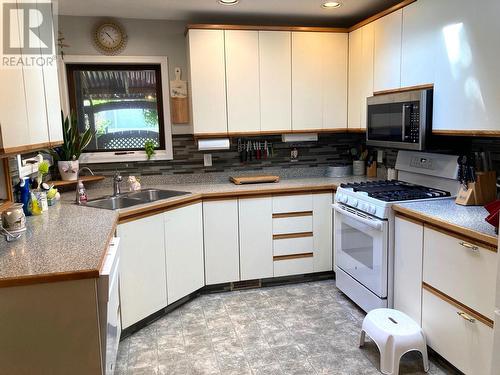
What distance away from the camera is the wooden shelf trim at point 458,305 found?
1897 mm

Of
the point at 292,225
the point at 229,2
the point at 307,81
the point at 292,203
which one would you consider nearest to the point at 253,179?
the point at 292,203

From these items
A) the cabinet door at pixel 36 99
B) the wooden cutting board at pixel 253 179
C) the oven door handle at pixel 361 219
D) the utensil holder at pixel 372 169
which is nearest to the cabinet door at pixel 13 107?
the cabinet door at pixel 36 99

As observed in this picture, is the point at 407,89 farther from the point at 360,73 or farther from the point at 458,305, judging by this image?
the point at 458,305

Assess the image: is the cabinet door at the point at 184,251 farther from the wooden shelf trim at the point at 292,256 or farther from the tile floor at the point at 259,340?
the wooden shelf trim at the point at 292,256

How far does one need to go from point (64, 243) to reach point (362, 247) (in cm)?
193

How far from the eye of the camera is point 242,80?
3404 millimetres

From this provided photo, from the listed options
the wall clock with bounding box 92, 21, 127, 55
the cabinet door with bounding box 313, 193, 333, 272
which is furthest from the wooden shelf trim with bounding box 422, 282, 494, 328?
the wall clock with bounding box 92, 21, 127, 55

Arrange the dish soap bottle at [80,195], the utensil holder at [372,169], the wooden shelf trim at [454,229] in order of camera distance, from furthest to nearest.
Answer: the utensil holder at [372,169] < the dish soap bottle at [80,195] < the wooden shelf trim at [454,229]

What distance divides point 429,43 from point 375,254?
55.1 inches

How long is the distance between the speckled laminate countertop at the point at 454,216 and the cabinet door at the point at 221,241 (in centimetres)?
130

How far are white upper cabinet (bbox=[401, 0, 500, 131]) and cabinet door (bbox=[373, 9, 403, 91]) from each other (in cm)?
9

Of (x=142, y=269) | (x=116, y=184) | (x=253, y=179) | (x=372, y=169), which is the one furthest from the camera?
(x=372, y=169)

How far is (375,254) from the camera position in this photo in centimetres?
268

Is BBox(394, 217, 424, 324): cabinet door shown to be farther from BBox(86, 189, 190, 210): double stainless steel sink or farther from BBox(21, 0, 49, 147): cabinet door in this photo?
BBox(21, 0, 49, 147): cabinet door
